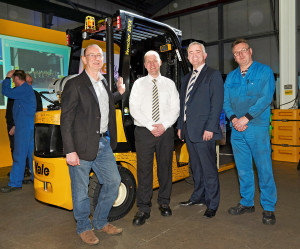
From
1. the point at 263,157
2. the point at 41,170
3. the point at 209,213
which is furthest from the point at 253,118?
the point at 41,170

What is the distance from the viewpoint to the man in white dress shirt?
3242 mm

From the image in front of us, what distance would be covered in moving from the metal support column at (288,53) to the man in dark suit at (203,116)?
4.75m

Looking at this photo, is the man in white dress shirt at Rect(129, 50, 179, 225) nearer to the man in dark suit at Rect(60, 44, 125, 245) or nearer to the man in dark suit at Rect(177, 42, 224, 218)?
the man in dark suit at Rect(177, 42, 224, 218)

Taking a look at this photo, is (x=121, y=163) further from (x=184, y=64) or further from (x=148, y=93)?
(x=184, y=64)

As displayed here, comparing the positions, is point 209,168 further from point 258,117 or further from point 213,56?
point 213,56

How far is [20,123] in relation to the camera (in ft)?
15.7

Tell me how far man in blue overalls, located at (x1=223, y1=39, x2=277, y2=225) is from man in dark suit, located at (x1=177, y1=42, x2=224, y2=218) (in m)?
0.22

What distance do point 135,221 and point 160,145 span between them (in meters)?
0.87

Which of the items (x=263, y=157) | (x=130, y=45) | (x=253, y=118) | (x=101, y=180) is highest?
(x=130, y=45)

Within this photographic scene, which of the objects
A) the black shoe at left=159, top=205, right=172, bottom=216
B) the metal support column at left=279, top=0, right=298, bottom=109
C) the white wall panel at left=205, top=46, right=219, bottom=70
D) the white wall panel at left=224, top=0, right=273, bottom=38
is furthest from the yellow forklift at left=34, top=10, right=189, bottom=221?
the white wall panel at left=205, top=46, right=219, bottom=70

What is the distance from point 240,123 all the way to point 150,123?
3.18 feet

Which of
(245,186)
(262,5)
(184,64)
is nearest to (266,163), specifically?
(245,186)

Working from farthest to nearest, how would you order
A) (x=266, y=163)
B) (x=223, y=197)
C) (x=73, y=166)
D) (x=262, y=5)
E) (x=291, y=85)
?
(x=262, y=5), (x=291, y=85), (x=223, y=197), (x=266, y=163), (x=73, y=166)

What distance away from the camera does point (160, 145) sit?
3.31m
